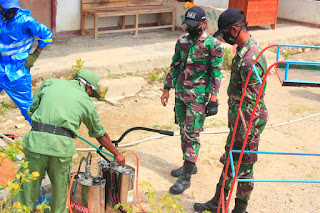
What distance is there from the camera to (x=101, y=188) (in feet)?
13.8

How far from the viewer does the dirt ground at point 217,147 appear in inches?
213

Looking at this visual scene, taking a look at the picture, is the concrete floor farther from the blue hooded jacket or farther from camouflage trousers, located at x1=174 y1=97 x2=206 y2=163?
camouflage trousers, located at x1=174 y1=97 x2=206 y2=163

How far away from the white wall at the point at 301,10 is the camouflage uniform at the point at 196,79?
9.85m

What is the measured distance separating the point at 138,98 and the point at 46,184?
3888 millimetres

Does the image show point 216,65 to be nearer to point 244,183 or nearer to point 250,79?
point 250,79

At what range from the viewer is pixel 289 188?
5660mm

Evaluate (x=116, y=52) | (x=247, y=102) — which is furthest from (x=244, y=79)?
(x=116, y=52)

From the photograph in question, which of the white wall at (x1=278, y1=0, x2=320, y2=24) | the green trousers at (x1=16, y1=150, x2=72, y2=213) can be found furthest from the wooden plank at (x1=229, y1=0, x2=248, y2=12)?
the green trousers at (x1=16, y1=150, x2=72, y2=213)

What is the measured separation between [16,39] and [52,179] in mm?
2542

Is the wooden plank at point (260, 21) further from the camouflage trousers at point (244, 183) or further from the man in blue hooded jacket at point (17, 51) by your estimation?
the camouflage trousers at point (244, 183)

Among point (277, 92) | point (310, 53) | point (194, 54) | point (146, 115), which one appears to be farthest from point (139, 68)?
point (310, 53)

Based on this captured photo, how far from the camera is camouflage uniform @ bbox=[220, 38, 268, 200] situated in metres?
4.20

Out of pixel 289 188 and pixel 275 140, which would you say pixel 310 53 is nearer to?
pixel 275 140

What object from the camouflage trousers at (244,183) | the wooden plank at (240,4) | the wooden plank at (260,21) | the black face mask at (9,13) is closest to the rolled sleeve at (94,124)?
the camouflage trousers at (244,183)
